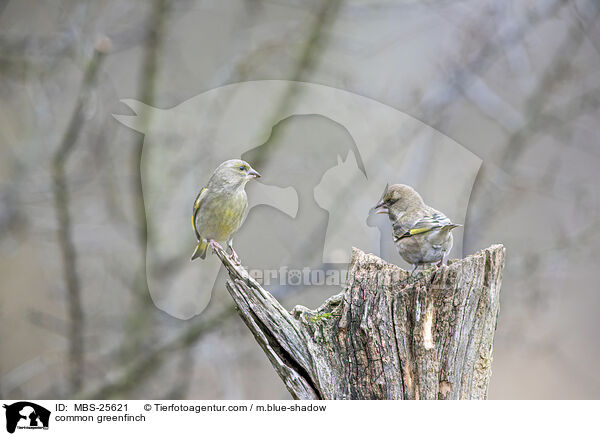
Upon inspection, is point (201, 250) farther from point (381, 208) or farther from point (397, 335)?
point (397, 335)

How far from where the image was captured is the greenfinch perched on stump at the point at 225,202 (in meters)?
2.62

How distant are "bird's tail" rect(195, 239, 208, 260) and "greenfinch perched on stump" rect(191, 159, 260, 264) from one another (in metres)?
0.15

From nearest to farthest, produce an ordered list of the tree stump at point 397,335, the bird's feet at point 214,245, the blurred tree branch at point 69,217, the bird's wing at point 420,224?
the tree stump at point 397,335 → the bird's wing at point 420,224 → the bird's feet at point 214,245 → the blurred tree branch at point 69,217

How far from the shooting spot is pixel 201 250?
2.91 meters

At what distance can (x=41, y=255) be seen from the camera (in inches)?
133

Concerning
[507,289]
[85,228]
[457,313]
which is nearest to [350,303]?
[457,313]

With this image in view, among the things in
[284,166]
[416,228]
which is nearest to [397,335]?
[416,228]

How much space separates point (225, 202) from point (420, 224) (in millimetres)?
856

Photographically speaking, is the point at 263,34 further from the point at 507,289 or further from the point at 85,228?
the point at 507,289

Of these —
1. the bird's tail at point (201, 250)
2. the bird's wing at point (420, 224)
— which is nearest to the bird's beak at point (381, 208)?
the bird's wing at point (420, 224)

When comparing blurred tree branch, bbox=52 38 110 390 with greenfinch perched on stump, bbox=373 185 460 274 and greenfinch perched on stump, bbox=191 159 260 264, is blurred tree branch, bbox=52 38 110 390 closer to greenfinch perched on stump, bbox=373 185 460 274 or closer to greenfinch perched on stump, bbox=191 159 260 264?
greenfinch perched on stump, bbox=191 159 260 264
